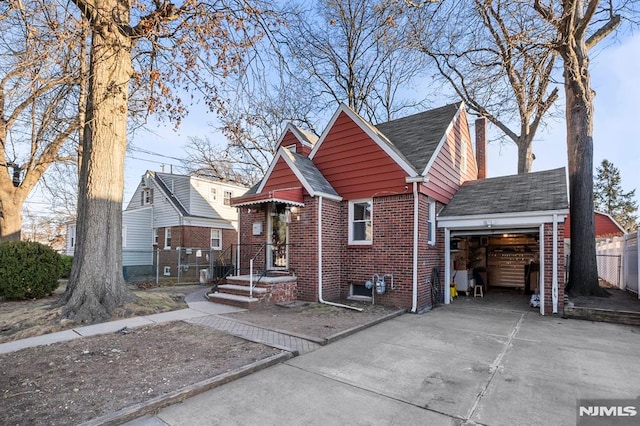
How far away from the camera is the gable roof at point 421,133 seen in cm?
1040

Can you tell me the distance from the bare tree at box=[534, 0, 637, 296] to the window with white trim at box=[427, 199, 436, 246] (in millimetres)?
4716

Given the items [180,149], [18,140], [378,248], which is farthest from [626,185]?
[18,140]

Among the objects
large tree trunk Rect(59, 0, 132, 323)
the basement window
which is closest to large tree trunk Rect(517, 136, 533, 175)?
the basement window

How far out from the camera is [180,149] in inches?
1221

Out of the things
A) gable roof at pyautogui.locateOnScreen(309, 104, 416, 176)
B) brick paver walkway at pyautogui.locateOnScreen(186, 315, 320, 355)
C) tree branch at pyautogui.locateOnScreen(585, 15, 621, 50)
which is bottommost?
brick paver walkway at pyautogui.locateOnScreen(186, 315, 320, 355)

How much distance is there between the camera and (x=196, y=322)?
738 centimetres

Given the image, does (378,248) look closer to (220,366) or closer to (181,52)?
(220,366)

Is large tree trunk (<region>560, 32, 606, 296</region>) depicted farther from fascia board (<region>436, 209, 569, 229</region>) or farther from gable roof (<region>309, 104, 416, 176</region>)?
gable roof (<region>309, 104, 416, 176</region>)

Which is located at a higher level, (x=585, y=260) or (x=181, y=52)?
(x=181, y=52)

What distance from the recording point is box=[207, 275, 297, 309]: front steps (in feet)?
30.0

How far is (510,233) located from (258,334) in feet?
27.4

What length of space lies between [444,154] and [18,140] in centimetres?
1711

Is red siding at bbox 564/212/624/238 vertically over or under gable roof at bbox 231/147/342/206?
under

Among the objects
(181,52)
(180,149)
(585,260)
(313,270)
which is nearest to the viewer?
(181,52)
